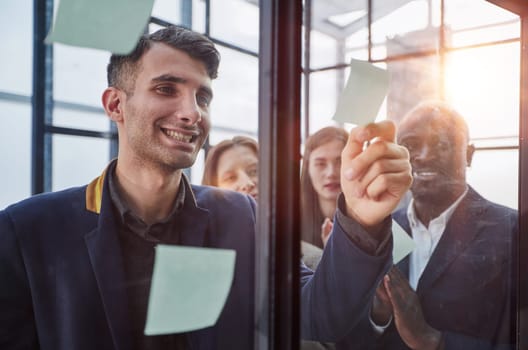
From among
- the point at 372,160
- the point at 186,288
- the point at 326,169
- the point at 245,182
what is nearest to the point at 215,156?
the point at 245,182

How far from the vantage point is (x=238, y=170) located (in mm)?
1292

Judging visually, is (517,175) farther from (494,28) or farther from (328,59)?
(328,59)

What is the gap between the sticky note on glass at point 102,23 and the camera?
97cm

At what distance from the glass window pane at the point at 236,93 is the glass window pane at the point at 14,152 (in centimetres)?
39

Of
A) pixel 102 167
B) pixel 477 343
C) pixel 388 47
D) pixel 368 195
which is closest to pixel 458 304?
pixel 477 343

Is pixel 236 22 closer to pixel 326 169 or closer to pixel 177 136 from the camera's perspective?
pixel 177 136

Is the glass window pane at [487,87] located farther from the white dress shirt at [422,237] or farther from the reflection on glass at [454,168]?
the white dress shirt at [422,237]

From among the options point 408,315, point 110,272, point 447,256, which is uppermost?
point 110,272

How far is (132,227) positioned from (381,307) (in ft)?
3.35

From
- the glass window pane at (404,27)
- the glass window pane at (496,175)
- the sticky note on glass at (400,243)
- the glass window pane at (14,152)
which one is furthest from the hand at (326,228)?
the glass window pane at (14,152)

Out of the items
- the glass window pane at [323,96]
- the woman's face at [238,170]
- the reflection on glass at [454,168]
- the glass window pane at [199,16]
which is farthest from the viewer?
the reflection on glass at [454,168]

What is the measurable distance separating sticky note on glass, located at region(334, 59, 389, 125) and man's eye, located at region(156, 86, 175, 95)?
64 cm

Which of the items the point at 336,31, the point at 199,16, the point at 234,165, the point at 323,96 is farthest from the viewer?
the point at 336,31

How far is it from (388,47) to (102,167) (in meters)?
1.18
